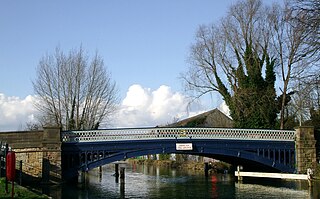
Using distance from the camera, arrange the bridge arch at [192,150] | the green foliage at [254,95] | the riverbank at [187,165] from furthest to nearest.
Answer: the riverbank at [187,165] → the green foliage at [254,95] → the bridge arch at [192,150]

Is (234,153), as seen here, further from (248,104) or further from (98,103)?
(98,103)

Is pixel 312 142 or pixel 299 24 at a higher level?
pixel 299 24

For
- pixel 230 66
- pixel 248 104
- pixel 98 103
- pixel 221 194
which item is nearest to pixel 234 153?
pixel 221 194

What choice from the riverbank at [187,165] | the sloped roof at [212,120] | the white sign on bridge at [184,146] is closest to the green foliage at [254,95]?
→ the riverbank at [187,165]

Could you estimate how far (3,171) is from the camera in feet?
77.0

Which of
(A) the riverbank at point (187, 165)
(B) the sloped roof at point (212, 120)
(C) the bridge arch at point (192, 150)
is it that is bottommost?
(A) the riverbank at point (187, 165)

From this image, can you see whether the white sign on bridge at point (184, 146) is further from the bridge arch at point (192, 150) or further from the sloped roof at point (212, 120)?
the sloped roof at point (212, 120)

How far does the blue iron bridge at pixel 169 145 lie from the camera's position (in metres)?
27.7

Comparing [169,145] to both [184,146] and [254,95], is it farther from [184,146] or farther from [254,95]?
[254,95]

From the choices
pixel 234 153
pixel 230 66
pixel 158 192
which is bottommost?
pixel 158 192

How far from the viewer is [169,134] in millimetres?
28578

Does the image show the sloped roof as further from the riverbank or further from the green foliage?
the green foliage

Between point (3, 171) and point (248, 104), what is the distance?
20.9 meters

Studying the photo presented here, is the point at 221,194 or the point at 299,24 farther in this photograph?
the point at 221,194
